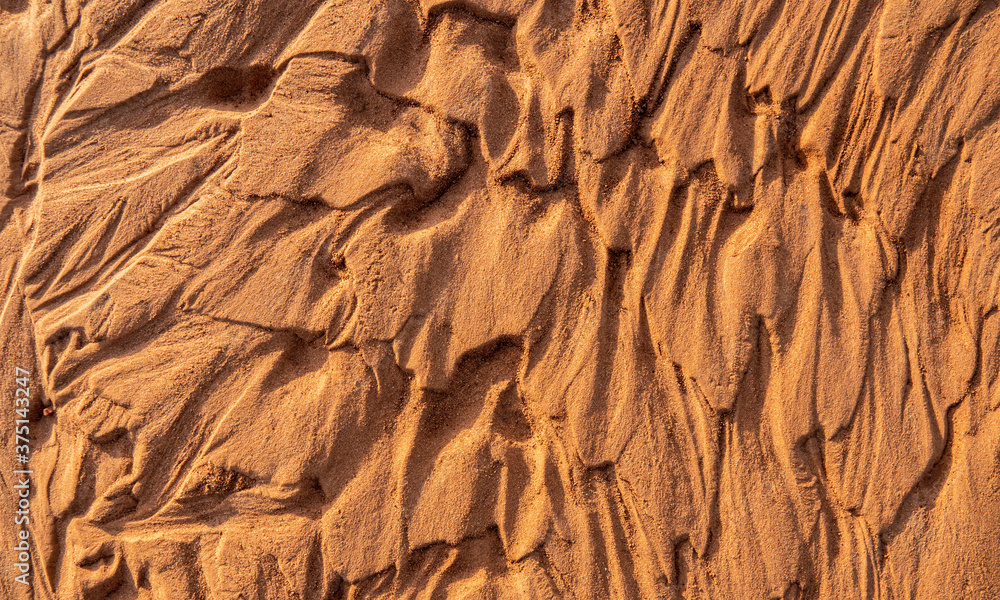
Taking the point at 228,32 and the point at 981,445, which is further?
the point at 228,32

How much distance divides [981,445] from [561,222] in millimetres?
1156

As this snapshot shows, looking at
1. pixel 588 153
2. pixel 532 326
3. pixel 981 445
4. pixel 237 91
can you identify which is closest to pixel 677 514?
pixel 532 326

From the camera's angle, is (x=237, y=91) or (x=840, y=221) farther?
(x=237, y=91)

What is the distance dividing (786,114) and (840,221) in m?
0.30

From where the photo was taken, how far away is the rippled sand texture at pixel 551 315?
1.30 metres

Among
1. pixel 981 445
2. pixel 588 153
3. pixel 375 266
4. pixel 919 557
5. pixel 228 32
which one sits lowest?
pixel 919 557

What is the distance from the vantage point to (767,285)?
1.30 metres

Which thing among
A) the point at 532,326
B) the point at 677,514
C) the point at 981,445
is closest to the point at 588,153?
the point at 532,326

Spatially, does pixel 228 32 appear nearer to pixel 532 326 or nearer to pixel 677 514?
pixel 532 326

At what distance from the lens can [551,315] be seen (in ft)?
4.37

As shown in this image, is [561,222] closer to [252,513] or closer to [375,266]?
[375,266]

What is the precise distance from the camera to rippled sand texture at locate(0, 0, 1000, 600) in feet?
4.26

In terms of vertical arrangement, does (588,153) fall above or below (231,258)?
above

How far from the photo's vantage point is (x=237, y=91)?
144cm
